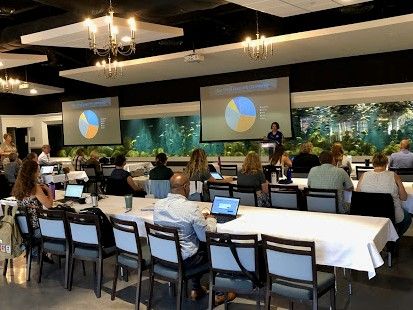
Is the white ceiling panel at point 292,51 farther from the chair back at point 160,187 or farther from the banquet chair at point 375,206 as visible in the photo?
the banquet chair at point 375,206

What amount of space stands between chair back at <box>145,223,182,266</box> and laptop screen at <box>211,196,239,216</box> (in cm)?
79

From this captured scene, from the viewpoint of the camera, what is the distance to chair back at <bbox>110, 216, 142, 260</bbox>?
3778 mm

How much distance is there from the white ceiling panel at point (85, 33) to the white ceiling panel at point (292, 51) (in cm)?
239

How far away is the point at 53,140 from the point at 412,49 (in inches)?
497

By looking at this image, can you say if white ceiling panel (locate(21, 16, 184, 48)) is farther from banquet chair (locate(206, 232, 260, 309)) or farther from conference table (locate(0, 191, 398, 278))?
banquet chair (locate(206, 232, 260, 309))

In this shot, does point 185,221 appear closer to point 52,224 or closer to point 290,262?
point 290,262

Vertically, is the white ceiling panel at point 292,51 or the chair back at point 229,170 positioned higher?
the white ceiling panel at point 292,51

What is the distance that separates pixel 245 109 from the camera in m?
11.3

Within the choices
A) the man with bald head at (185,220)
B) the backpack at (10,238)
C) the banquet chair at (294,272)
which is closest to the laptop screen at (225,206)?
the man with bald head at (185,220)

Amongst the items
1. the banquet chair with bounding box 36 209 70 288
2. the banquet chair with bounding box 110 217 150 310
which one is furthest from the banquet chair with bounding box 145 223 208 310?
the banquet chair with bounding box 36 209 70 288

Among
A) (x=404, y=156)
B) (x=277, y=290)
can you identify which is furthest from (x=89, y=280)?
(x=404, y=156)

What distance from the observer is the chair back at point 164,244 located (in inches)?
137

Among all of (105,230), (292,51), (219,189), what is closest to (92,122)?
(292,51)

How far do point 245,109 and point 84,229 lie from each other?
25.0 ft
